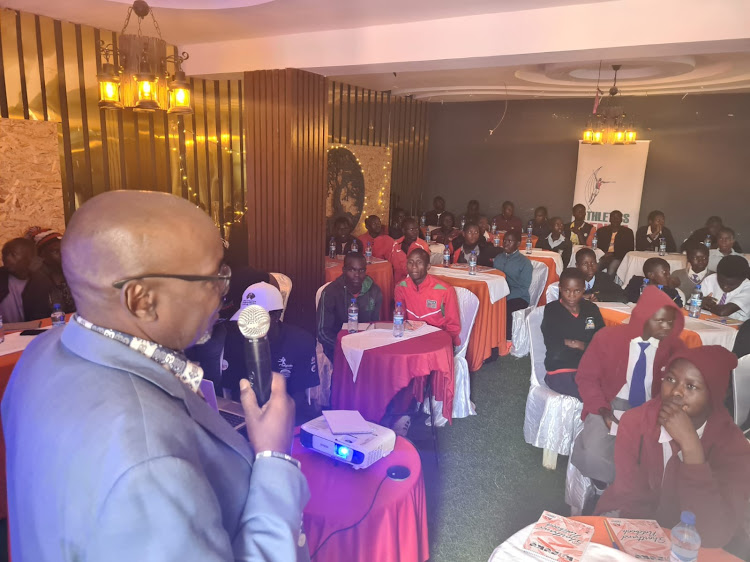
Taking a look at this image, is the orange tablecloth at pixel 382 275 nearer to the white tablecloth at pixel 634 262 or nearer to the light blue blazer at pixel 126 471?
the white tablecloth at pixel 634 262

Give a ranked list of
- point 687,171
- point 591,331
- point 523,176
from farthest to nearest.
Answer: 1. point 523,176
2. point 687,171
3. point 591,331

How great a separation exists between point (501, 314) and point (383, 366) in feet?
9.81

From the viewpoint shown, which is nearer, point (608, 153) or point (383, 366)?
point (383, 366)

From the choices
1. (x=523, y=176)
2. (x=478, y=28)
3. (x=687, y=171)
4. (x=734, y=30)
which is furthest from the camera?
(x=523, y=176)

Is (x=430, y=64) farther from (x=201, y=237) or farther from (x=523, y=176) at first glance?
(x=523, y=176)

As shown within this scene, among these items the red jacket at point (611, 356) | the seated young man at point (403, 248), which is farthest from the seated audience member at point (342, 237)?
the red jacket at point (611, 356)

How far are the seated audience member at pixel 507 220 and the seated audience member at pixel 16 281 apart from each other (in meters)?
8.35

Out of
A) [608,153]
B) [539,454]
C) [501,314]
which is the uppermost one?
[608,153]

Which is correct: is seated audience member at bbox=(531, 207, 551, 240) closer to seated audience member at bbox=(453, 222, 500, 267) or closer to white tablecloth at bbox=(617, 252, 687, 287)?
white tablecloth at bbox=(617, 252, 687, 287)

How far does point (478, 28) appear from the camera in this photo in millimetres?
4676

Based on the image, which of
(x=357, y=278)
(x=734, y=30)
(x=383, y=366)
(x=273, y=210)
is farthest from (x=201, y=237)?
(x=273, y=210)

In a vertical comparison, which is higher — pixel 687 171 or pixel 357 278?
pixel 687 171

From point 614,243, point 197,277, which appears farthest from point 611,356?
point 614,243

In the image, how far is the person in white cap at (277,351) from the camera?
355 centimetres
